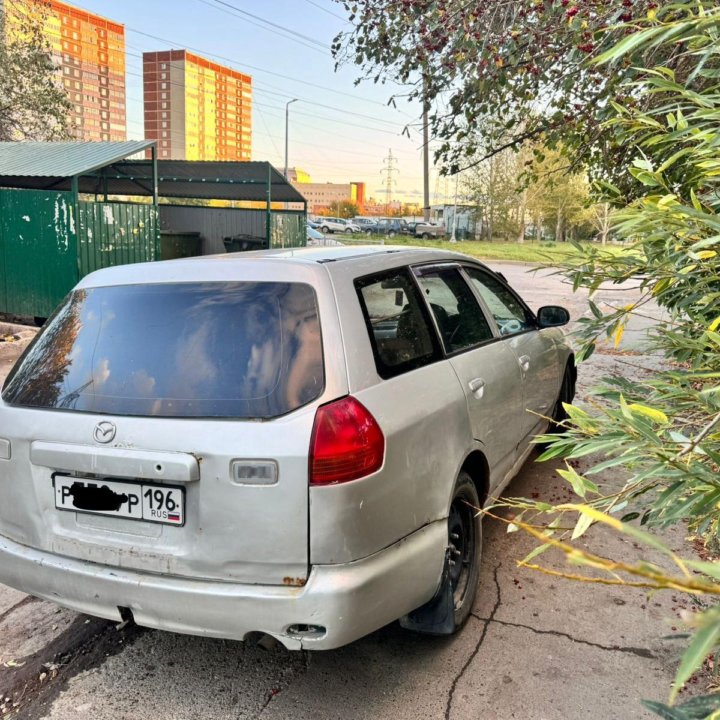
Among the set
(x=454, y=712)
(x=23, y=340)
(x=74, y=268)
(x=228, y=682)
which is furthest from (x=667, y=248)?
(x=74, y=268)

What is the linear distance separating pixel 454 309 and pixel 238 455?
1.79 meters

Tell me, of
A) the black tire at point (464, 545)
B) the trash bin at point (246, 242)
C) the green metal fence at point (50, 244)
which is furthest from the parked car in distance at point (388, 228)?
the black tire at point (464, 545)

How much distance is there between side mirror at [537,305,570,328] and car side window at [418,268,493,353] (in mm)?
953

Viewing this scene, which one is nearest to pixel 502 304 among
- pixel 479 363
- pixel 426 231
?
pixel 479 363

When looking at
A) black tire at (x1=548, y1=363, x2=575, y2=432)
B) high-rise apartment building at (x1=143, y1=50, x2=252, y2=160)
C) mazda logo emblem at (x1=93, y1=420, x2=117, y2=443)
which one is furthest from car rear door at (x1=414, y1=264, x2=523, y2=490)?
high-rise apartment building at (x1=143, y1=50, x2=252, y2=160)

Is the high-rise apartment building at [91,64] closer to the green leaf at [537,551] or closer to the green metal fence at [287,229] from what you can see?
→ the green metal fence at [287,229]

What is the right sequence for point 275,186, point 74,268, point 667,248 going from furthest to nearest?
point 275,186, point 74,268, point 667,248

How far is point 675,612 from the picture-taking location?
3139 mm

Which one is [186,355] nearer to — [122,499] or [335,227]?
[122,499]

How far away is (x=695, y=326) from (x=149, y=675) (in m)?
2.50

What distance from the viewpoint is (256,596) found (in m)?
2.19

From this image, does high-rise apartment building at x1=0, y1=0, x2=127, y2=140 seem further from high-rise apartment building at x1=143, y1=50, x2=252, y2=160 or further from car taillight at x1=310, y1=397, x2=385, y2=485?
car taillight at x1=310, y1=397, x2=385, y2=485

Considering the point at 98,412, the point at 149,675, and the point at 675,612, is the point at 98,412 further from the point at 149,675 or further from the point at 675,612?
the point at 675,612

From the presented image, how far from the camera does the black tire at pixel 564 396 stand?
4.97m
